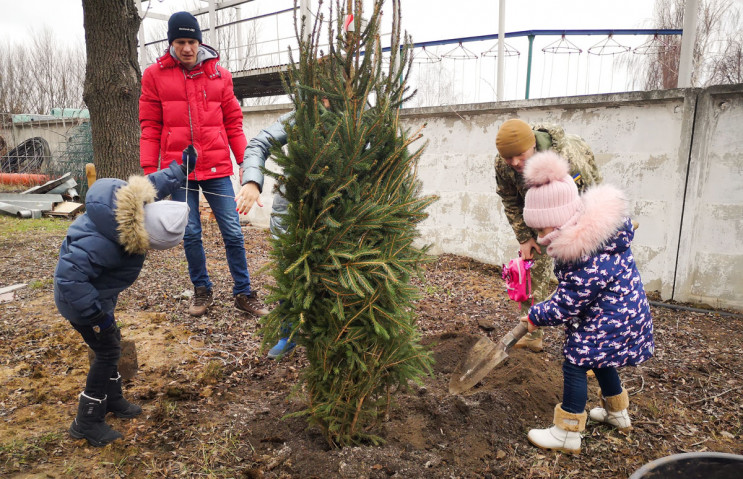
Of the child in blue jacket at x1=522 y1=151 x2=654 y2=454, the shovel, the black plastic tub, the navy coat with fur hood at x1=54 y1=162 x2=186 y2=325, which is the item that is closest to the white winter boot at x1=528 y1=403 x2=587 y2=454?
the child in blue jacket at x1=522 y1=151 x2=654 y2=454

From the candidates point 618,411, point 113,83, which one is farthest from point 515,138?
point 113,83

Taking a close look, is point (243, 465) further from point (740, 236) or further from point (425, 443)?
point (740, 236)

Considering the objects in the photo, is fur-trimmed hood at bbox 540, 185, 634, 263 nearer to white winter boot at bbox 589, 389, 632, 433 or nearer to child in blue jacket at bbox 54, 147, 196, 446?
white winter boot at bbox 589, 389, 632, 433

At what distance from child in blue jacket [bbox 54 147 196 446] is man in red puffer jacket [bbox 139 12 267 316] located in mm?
1160

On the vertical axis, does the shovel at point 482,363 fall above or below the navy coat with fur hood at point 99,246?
below

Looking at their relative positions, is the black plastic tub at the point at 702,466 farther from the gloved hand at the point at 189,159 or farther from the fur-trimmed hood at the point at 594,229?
the gloved hand at the point at 189,159

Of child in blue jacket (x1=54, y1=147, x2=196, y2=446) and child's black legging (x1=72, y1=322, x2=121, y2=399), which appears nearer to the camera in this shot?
child in blue jacket (x1=54, y1=147, x2=196, y2=446)

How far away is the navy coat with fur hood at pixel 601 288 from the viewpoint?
2.16m

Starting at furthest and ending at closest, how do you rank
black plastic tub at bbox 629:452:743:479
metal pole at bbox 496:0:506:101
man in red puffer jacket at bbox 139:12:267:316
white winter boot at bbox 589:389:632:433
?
metal pole at bbox 496:0:506:101, man in red puffer jacket at bbox 139:12:267:316, white winter boot at bbox 589:389:632:433, black plastic tub at bbox 629:452:743:479

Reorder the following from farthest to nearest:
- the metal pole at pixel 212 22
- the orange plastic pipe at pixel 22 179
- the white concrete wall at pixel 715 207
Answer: the orange plastic pipe at pixel 22 179 < the metal pole at pixel 212 22 < the white concrete wall at pixel 715 207

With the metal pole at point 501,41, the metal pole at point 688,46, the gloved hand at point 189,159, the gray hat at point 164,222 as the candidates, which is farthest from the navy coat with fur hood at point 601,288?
the metal pole at point 501,41

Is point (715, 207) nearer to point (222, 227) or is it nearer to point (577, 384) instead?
point (577, 384)

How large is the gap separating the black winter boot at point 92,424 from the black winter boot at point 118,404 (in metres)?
0.17

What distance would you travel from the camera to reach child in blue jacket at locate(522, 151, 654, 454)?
2172mm
